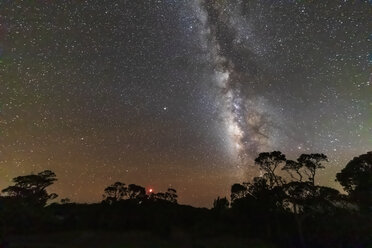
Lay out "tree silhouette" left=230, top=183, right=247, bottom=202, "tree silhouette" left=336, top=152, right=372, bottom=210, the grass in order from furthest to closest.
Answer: "tree silhouette" left=230, top=183, right=247, bottom=202 < "tree silhouette" left=336, top=152, right=372, bottom=210 < the grass

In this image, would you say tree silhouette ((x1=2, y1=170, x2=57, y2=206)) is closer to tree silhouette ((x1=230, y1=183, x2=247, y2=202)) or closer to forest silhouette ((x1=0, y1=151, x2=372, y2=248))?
forest silhouette ((x1=0, y1=151, x2=372, y2=248))

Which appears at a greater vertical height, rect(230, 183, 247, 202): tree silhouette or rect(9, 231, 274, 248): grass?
rect(230, 183, 247, 202): tree silhouette

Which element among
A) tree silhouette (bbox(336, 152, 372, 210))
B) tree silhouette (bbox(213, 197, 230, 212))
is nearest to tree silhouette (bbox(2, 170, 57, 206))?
tree silhouette (bbox(213, 197, 230, 212))

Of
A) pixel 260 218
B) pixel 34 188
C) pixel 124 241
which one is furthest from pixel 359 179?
pixel 34 188

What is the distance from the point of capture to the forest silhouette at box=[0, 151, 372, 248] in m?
40.7

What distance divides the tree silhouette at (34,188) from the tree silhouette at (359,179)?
50900mm

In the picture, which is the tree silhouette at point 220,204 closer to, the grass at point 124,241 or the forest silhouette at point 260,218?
the forest silhouette at point 260,218

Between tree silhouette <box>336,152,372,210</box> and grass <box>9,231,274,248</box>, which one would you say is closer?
grass <box>9,231,274,248</box>

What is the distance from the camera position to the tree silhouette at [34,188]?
200 ft

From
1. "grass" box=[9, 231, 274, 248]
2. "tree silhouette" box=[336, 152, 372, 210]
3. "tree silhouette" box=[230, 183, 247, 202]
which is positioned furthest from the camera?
"tree silhouette" box=[230, 183, 247, 202]

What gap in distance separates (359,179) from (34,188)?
181 feet

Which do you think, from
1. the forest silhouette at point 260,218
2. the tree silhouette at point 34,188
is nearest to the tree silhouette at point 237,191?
the forest silhouette at point 260,218

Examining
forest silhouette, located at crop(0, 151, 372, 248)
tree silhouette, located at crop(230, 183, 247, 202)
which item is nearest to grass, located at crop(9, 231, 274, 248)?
forest silhouette, located at crop(0, 151, 372, 248)

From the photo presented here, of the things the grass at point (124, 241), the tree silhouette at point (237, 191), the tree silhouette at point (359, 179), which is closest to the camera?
the grass at point (124, 241)
